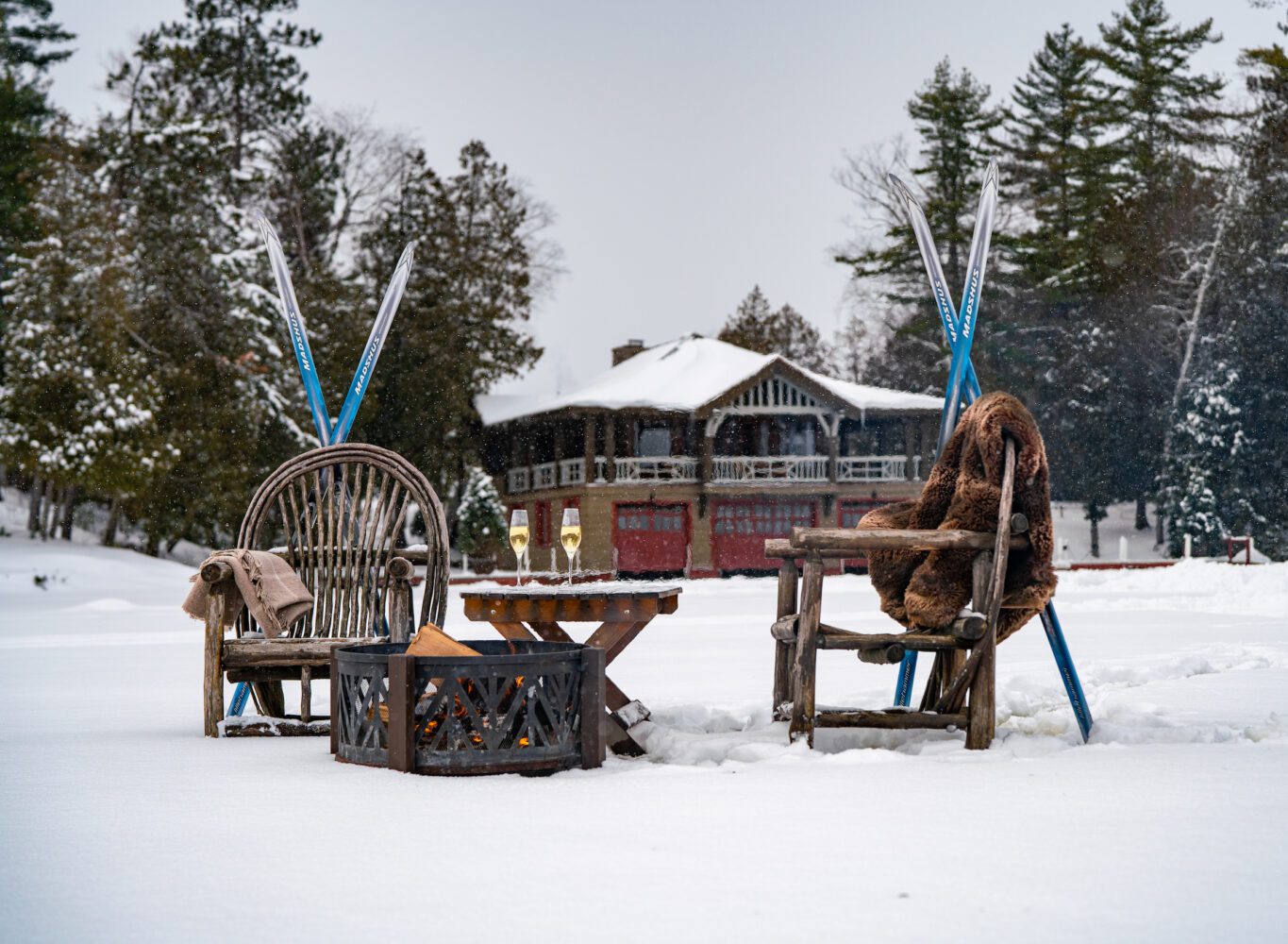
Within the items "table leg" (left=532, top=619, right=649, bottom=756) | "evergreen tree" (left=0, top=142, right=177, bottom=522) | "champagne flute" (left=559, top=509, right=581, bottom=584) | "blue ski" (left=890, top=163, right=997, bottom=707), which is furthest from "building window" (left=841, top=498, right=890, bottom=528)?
"table leg" (left=532, top=619, right=649, bottom=756)

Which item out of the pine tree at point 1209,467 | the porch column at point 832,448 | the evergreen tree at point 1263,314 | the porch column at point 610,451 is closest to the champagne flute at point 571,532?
the porch column at point 610,451

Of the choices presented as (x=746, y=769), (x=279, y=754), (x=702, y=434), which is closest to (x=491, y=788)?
(x=746, y=769)

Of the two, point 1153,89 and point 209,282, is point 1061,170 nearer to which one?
point 1153,89

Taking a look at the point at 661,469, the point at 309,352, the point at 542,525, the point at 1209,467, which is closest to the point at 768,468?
the point at 661,469

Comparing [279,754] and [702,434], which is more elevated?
[702,434]

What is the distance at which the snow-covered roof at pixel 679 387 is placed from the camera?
117ft

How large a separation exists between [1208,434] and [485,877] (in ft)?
129

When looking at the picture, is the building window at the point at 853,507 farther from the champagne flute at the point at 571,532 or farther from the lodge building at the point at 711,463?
the champagne flute at the point at 571,532

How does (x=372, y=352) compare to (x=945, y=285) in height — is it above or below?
below

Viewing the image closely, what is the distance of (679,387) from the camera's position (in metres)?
37.1

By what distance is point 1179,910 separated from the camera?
3598 millimetres

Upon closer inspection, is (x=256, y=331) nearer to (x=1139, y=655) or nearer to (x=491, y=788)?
(x=1139, y=655)

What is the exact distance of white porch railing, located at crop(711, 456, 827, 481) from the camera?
3641 cm

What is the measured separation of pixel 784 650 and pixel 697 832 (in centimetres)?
234
